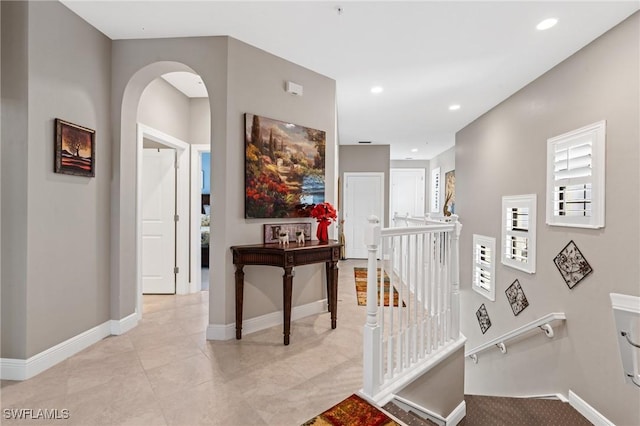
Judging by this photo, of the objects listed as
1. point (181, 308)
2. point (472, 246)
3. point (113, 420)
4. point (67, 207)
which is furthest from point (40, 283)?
point (472, 246)

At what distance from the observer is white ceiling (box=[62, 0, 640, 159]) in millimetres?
2312

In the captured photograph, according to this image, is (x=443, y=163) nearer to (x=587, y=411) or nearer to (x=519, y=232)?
(x=519, y=232)

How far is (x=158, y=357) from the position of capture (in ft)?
7.88

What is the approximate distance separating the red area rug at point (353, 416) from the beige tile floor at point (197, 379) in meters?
0.08

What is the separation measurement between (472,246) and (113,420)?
16.8 feet

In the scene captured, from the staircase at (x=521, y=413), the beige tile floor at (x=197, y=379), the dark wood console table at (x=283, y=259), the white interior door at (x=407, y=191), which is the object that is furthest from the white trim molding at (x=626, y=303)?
the white interior door at (x=407, y=191)

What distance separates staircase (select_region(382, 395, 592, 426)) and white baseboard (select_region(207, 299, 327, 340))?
162 centimetres

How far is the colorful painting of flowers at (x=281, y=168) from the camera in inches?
113

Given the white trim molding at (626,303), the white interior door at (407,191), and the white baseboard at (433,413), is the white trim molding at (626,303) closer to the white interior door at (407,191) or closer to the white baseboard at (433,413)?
the white baseboard at (433,413)

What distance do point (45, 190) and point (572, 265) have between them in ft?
14.3

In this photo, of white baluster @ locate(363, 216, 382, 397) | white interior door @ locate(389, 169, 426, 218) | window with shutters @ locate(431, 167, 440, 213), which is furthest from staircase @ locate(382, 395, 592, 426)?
white interior door @ locate(389, 169, 426, 218)

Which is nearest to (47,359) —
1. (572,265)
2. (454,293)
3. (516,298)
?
(454,293)

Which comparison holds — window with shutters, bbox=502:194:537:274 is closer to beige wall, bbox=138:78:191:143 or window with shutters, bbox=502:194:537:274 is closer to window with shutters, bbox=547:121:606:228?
window with shutters, bbox=547:121:606:228

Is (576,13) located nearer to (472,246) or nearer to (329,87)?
(329,87)
